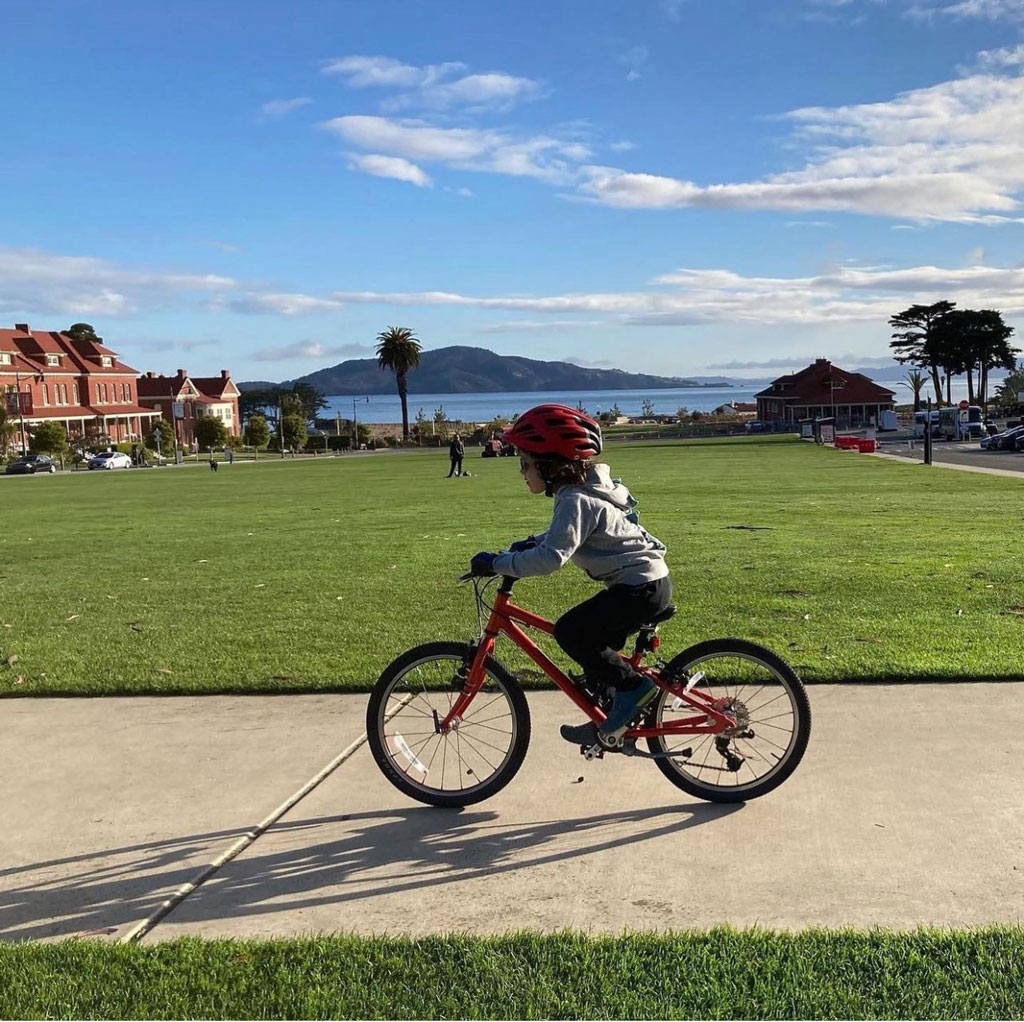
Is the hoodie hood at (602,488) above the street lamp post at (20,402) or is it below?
below

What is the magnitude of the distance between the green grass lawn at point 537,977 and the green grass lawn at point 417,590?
340 centimetres

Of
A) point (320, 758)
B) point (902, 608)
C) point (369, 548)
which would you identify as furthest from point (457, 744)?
point (369, 548)

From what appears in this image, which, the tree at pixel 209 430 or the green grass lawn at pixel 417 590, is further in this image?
the tree at pixel 209 430

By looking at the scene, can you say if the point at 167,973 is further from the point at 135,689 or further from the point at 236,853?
the point at 135,689

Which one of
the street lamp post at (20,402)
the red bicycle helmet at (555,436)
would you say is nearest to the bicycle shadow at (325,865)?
the red bicycle helmet at (555,436)

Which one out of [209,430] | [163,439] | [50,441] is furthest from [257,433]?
[50,441]

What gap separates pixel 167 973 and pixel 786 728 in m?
2.80

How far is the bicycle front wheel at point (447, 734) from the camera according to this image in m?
4.67

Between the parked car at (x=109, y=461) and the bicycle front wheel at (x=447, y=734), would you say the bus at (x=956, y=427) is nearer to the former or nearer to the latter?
the parked car at (x=109, y=461)

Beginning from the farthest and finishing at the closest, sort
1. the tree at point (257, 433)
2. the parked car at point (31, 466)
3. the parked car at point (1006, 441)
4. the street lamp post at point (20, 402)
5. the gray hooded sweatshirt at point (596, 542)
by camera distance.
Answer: the tree at point (257, 433)
the street lamp post at point (20, 402)
the parked car at point (31, 466)
the parked car at point (1006, 441)
the gray hooded sweatshirt at point (596, 542)

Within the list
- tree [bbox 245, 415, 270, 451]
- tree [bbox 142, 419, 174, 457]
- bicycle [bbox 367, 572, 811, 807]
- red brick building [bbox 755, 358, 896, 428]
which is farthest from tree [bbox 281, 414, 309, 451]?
bicycle [bbox 367, 572, 811, 807]

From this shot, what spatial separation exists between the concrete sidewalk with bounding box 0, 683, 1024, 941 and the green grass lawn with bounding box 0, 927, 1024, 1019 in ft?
0.55

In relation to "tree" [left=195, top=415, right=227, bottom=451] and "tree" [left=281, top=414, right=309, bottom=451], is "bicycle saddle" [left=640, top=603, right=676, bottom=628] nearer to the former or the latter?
"tree" [left=195, top=415, right=227, bottom=451]

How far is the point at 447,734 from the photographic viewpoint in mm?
4867
